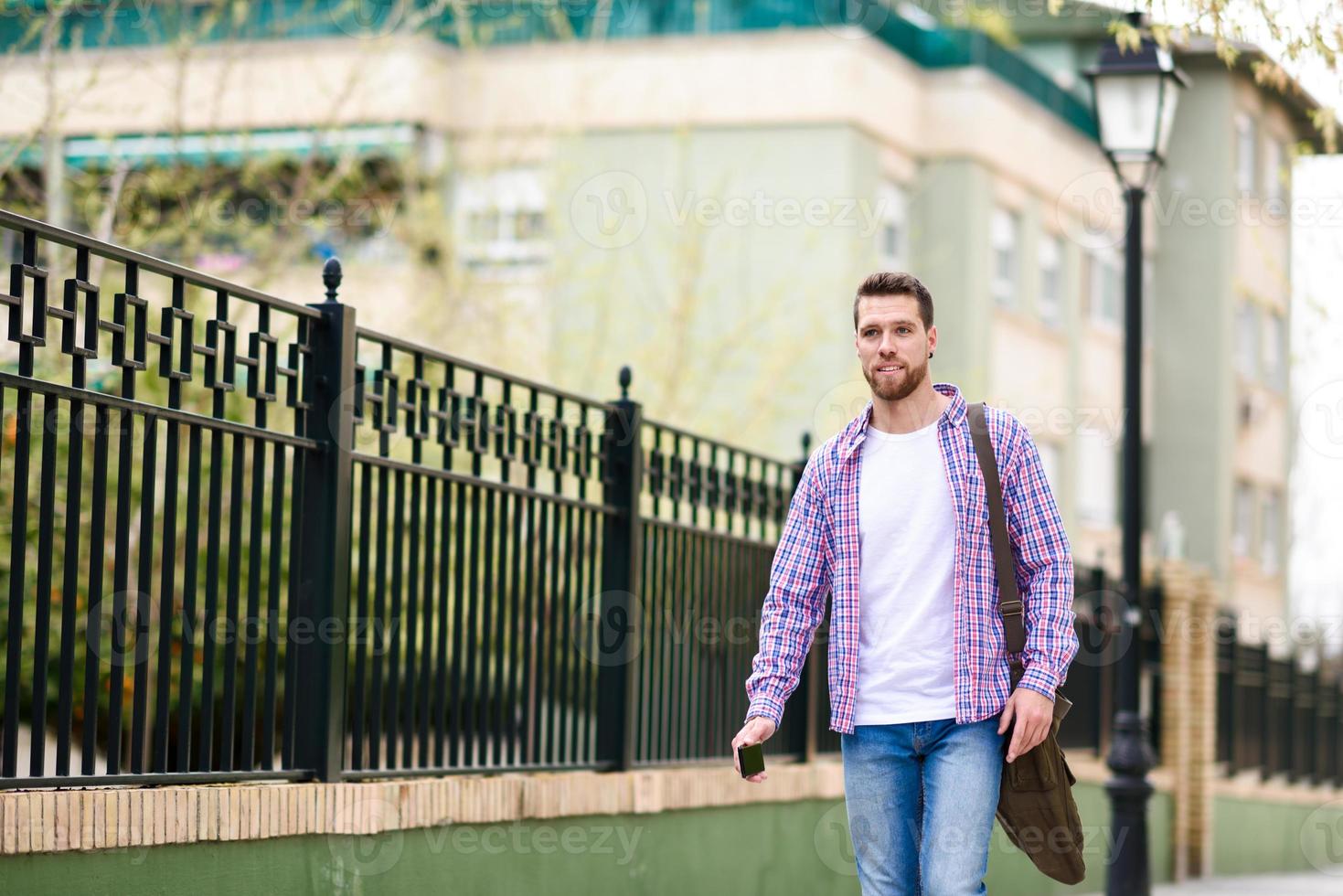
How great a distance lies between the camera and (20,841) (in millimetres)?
4562

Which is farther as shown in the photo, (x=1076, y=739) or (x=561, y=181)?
(x=561, y=181)

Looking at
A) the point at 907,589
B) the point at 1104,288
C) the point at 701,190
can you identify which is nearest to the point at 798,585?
the point at 907,589

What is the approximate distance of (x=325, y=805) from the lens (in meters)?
5.88

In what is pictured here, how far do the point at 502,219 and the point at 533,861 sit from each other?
16.4m

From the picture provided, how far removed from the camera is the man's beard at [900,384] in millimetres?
4922

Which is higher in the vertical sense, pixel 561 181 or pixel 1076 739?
pixel 561 181

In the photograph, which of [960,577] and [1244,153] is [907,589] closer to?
[960,577]

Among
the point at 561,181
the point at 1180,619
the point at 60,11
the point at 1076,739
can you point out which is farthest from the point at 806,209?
the point at 60,11

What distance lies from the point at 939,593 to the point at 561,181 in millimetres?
15009

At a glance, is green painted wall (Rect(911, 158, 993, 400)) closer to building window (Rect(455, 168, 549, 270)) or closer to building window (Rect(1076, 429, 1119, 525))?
building window (Rect(1076, 429, 1119, 525))

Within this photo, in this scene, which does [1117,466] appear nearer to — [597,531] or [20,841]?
[597,531]

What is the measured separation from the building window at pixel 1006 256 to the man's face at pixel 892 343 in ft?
74.8

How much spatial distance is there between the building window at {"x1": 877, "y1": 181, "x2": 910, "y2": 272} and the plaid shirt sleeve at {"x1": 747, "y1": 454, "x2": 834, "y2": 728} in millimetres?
20085

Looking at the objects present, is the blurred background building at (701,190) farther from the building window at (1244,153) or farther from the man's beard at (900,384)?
the man's beard at (900,384)
